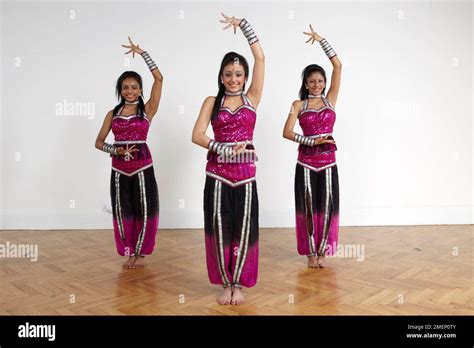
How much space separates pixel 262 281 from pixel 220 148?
1214 mm

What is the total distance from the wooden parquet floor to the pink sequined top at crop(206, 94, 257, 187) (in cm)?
82

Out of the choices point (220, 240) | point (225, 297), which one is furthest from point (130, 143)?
point (225, 297)

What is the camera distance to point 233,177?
2920 millimetres

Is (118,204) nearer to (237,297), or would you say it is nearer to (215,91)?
(237,297)

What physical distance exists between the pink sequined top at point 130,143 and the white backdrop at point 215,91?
5.91 feet

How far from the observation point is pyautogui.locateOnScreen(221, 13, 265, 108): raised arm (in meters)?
2.93

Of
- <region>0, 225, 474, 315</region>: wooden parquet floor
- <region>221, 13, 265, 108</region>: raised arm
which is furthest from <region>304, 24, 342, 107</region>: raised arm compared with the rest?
<region>0, 225, 474, 315</region>: wooden parquet floor

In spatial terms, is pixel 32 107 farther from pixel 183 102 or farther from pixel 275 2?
pixel 275 2

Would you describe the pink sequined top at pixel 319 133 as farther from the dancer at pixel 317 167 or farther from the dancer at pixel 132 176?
the dancer at pixel 132 176

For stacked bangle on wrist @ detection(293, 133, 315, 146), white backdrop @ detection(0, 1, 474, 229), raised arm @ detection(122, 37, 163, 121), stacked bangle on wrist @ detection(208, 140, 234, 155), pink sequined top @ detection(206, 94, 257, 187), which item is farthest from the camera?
white backdrop @ detection(0, 1, 474, 229)

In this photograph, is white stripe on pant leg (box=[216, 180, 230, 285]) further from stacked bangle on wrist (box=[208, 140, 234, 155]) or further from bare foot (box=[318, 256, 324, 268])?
bare foot (box=[318, 256, 324, 268])

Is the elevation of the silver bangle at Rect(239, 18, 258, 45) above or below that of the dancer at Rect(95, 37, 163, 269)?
above

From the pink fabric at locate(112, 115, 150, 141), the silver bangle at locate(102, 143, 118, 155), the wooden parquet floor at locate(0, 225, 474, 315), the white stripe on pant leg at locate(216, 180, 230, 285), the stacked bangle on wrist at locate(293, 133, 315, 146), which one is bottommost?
the wooden parquet floor at locate(0, 225, 474, 315)

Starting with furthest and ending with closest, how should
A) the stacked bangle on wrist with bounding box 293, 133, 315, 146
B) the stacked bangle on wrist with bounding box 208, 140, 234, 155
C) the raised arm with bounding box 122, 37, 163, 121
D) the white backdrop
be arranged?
1. the white backdrop
2. the raised arm with bounding box 122, 37, 163, 121
3. the stacked bangle on wrist with bounding box 293, 133, 315, 146
4. the stacked bangle on wrist with bounding box 208, 140, 234, 155
